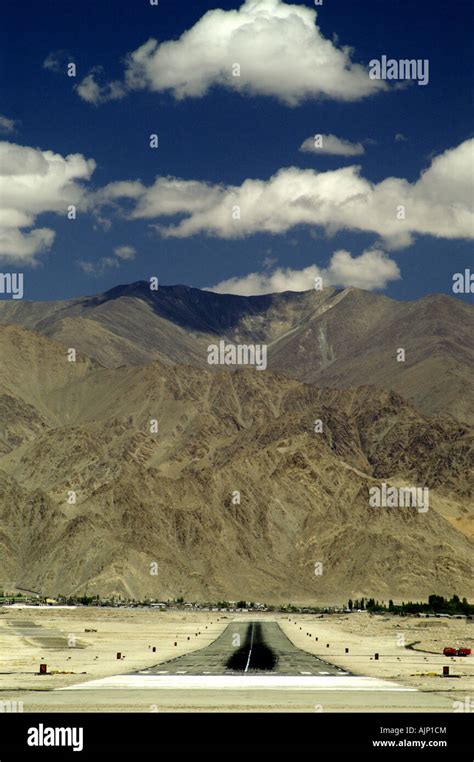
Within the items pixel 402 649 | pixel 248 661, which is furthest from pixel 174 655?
pixel 402 649

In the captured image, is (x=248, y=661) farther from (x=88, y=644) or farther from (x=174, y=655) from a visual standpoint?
(x=88, y=644)

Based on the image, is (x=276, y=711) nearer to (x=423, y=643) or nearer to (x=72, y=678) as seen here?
(x=72, y=678)
